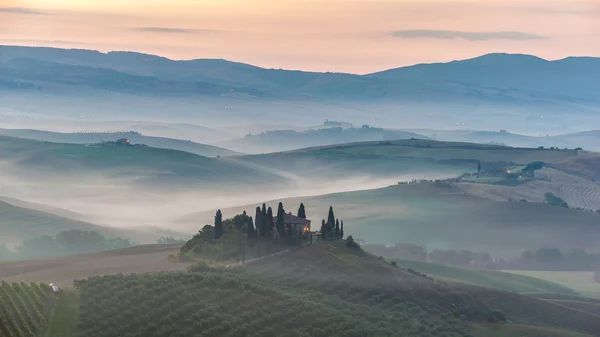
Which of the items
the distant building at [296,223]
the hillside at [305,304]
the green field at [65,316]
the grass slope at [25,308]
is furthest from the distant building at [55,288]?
the distant building at [296,223]

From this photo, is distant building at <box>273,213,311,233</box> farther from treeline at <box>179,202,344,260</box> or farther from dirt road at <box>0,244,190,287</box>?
dirt road at <box>0,244,190,287</box>

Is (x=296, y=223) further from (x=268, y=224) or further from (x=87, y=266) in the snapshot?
(x=87, y=266)

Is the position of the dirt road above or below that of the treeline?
below

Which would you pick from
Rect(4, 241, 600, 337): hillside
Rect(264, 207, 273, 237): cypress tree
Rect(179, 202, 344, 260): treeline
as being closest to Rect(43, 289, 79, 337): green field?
Rect(4, 241, 600, 337): hillside

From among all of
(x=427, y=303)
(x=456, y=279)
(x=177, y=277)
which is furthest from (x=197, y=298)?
(x=456, y=279)

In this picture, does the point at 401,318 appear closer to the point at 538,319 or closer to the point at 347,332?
the point at 347,332

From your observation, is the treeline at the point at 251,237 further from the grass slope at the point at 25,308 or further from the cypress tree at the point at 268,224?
the grass slope at the point at 25,308
